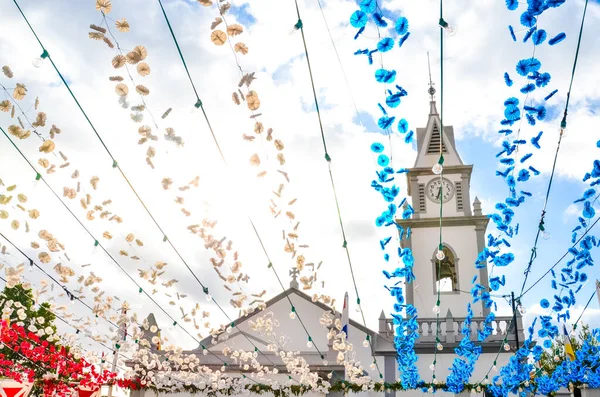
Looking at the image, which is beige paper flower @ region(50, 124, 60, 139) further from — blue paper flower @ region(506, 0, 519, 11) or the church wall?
the church wall

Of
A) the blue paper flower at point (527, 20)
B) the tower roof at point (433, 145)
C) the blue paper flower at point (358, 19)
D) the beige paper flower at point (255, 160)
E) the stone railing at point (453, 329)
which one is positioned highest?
the tower roof at point (433, 145)

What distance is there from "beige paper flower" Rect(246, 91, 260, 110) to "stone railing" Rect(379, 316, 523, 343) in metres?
14.2

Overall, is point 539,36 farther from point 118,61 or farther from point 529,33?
point 118,61

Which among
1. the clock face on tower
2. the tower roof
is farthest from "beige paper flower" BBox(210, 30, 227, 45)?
the tower roof

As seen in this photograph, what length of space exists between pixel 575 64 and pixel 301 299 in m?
16.0

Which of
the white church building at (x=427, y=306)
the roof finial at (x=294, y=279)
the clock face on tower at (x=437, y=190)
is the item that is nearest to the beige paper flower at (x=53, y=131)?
the white church building at (x=427, y=306)

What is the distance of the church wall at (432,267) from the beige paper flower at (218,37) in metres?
16.1

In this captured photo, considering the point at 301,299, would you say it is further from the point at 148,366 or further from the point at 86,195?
the point at 86,195

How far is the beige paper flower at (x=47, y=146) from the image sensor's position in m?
5.09

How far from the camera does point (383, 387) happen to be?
16.0 meters

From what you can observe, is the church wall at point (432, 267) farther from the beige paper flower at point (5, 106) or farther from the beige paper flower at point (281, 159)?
the beige paper flower at point (5, 106)

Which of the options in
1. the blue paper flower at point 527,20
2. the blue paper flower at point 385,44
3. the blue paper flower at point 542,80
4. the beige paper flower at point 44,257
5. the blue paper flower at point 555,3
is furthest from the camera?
the beige paper flower at point 44,257

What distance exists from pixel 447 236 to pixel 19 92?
17970 mm

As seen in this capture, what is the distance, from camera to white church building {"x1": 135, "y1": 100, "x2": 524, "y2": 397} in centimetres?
1686
